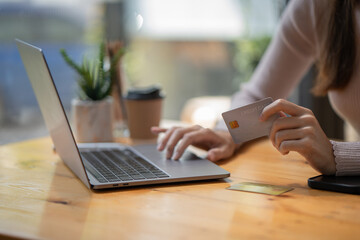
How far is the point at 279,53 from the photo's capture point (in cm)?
150

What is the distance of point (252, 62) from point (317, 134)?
232 centimetres

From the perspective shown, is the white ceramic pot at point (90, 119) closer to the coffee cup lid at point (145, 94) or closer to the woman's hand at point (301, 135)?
the coffee cup lid at point (145, 94)

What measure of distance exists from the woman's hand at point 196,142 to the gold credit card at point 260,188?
21 centimetres

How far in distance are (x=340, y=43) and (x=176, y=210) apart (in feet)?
2.49

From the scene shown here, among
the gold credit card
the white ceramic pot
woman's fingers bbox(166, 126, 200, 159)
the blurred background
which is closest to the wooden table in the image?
the gold credit card

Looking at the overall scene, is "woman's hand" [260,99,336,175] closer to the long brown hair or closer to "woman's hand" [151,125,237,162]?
"woman's hand" [151,125,237,162]

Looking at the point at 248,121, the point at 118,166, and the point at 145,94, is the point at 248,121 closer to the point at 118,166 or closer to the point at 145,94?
the point at 118,166

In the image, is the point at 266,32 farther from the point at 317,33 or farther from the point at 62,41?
the point at 317,33

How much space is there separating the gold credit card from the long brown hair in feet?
1.70

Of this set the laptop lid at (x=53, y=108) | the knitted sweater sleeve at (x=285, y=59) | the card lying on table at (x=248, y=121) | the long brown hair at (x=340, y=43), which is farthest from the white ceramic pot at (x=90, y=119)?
the long brown hair at (x=340, y=43)

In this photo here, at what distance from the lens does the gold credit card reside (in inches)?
33.8

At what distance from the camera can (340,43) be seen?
1.25 metres

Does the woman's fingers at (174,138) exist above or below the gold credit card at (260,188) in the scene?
above

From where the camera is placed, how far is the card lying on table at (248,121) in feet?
3.03
